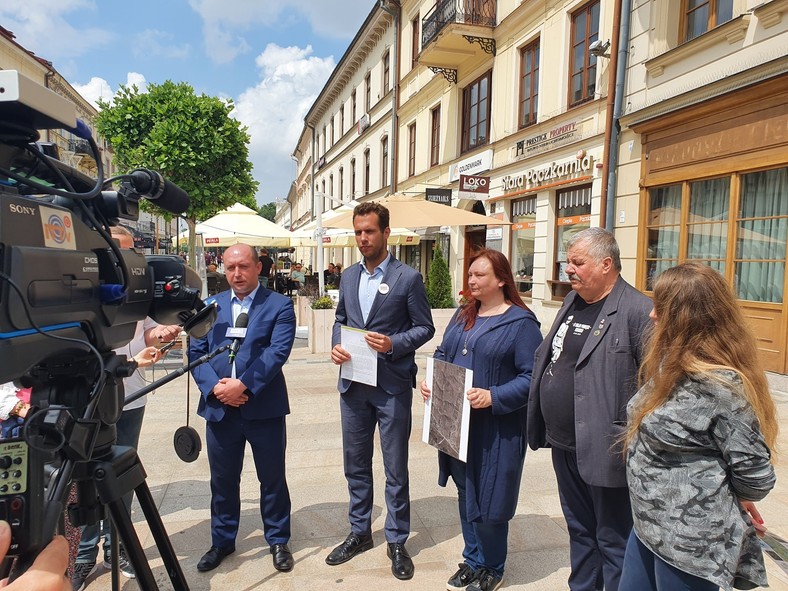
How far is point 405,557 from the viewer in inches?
114

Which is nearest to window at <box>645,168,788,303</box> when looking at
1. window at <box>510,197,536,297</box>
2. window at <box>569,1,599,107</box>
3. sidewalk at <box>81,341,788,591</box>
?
sidewalk at <box>81,341,788,591</box>

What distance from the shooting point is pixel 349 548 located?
302 centimetres

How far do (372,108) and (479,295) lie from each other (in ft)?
77.2

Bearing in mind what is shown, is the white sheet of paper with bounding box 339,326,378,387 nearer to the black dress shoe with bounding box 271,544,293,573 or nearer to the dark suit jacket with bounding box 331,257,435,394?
the dark suit jacket with bounding box 331,257,435,394

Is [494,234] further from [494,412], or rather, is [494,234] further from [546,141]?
[494,412]

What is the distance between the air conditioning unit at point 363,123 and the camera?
83.2 ft

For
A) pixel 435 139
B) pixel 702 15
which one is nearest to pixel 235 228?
pixel 435 139

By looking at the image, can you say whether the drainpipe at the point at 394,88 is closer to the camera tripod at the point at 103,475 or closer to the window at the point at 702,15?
the window at the point at 702,15

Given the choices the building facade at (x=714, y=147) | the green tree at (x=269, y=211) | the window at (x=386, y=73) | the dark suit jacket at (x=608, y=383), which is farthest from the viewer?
the green tree at (x=269, y=211)

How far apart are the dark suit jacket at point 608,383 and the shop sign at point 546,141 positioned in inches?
382

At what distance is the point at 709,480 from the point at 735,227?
284 inches

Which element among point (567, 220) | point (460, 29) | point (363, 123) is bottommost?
point (567, 220)

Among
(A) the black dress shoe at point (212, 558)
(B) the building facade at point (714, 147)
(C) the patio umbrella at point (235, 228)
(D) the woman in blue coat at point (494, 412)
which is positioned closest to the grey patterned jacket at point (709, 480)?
(D) the woman in blue coat at point (494, 412)

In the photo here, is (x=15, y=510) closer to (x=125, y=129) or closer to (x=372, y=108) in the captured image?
(x=125, y=129)
